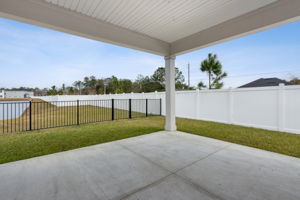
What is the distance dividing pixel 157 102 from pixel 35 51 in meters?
10.3

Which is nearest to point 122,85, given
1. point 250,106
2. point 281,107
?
point 250,106

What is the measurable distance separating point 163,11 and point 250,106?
4744 millimetres

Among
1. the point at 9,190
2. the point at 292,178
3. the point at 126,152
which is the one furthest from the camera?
the point at 126,152

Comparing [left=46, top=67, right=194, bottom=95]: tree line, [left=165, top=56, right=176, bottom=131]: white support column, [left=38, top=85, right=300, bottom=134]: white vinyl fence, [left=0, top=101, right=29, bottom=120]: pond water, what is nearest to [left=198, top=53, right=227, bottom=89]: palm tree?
[left=38, top=85, right=300, bottom=134]: white vinyl fence

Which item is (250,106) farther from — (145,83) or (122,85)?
(145,83)

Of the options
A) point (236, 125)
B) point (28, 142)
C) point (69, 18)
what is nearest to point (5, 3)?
point (69, 18)

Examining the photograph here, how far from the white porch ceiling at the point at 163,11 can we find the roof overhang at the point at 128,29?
0.09 metres

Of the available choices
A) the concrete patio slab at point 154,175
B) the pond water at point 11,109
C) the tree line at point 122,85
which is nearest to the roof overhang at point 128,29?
the concrete patio slab at point 154,175

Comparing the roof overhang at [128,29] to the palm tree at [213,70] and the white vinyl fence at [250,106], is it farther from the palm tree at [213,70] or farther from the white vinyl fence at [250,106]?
the palm tree at [213,70]

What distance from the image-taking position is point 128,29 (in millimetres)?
3199

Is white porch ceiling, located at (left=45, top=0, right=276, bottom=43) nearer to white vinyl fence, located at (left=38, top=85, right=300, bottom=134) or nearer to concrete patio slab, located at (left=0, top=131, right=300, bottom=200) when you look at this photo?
→ concrete patio slab, located at (left=0, top=131, right=300, bottom=200)

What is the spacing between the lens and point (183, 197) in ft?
4.79

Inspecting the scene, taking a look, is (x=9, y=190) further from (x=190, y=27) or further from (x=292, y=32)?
(x=292, y=32)

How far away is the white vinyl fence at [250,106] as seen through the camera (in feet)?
13.5
